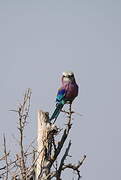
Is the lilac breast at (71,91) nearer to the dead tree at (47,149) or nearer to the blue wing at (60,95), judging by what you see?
the blue wing at (60,95)

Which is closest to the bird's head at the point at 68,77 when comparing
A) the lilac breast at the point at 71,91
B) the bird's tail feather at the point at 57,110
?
the lilac breast at the point at 71,91

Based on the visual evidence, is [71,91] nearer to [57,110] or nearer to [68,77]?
[68,77]

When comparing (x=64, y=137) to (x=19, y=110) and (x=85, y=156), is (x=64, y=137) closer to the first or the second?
(x=85, y=156)

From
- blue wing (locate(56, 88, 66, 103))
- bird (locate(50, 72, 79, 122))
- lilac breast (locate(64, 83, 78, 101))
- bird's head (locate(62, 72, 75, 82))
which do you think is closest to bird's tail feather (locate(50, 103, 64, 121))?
bird (locate(50, 72, 79, 122))

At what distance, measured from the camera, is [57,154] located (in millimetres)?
7844

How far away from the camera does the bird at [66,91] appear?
11.2m

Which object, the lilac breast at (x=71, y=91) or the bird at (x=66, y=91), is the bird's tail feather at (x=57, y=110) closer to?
the bird at (x=66, y=91)

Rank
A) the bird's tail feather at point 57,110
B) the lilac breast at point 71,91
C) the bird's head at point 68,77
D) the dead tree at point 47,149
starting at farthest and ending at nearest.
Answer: the bird's head at point 68,77 < the lilac breast at point 71,91 < the bird's tail feather at point 57,110 < the dead tree at point 47,149

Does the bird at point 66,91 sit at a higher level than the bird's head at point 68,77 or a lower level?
lower

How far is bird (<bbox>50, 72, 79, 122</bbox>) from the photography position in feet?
36.7

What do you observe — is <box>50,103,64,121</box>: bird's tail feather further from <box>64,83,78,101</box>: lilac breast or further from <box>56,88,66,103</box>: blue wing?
<box>64,83,78,101</box>: lilac breast

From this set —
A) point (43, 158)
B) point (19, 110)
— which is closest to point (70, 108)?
point (43, 158)

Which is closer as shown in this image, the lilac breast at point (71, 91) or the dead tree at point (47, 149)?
the dead tree at point (47, 149)

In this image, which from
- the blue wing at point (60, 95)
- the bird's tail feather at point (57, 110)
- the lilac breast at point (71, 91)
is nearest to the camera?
the bird's tail feather at point (57, 110)
